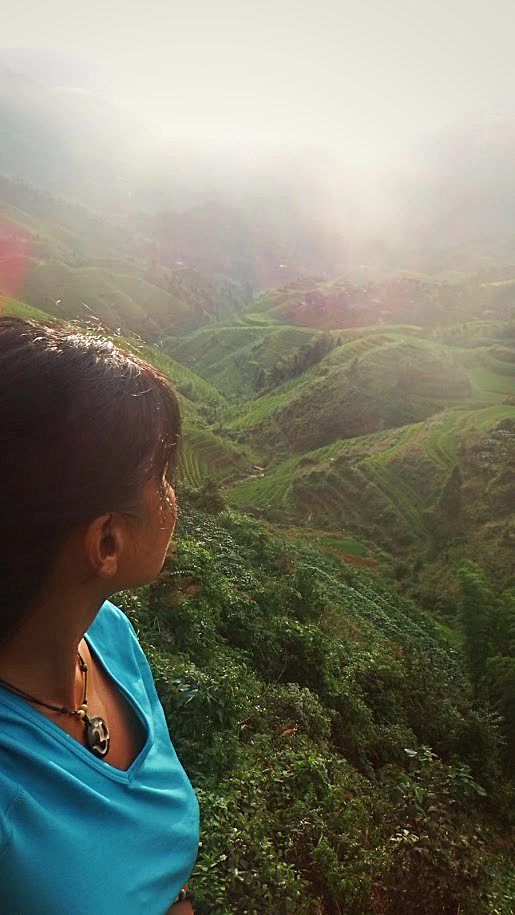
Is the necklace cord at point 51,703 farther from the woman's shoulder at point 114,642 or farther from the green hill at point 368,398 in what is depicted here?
the green hill at point 368,398

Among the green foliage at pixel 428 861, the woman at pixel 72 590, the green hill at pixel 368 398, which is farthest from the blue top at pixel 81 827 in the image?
the green hill at pixel 368 398

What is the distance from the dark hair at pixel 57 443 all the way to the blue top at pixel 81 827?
0.17m

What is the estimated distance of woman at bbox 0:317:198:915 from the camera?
0.75 m

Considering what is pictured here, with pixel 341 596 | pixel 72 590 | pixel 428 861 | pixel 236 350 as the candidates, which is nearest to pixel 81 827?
pixel 72 590

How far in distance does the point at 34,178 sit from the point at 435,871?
505 feet

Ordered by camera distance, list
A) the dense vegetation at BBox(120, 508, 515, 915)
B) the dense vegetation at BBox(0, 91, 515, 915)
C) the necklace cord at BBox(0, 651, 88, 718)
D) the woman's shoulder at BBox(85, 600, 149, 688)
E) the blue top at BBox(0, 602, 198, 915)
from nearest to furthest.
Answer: the blue top at BBox(0, 602, 198, 915) → the necklace cord at BBox(0, 651, 88, 718) → the woman's shoulder at BBox(85, 600, 149, 688) → the dense vegetation at BBox(120, 508, 515, 915) → the dense vegetation at BBox(0, 91, 515, 915)

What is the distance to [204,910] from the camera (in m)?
2.36

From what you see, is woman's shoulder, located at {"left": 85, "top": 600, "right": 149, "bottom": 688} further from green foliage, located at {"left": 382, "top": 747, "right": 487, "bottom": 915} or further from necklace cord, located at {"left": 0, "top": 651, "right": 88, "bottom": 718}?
green foliage, located at {"left": 382, "top": 747, "right": 487, "bottom": 915}

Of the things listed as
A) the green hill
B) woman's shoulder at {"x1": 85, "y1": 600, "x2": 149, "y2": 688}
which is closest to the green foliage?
woman's shoulder at {"x1": 85, "y1": 600, "x2": 149, "y2": 688}

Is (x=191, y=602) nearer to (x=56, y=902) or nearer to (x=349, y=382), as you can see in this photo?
(x=56, y=902)

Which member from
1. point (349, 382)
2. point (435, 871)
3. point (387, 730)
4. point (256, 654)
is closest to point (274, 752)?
point (435, 871)

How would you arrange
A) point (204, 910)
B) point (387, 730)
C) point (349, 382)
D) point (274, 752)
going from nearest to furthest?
1. point (204, 910)
2. point (274, 752)
3. point (387, 730)
4. point (349, 382)

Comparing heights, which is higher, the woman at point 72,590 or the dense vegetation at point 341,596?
the woman at point 72,590

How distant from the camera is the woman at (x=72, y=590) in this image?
29.7 inches
